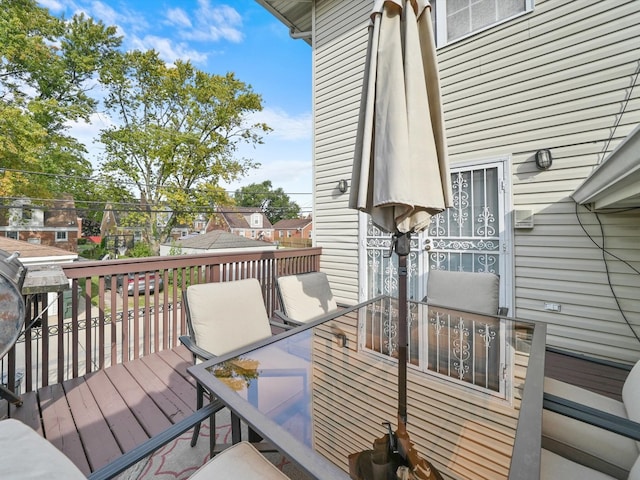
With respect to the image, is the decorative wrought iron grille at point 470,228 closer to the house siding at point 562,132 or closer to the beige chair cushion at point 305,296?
the house siding at point 562,132

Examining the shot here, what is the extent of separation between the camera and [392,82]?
150 centimetres

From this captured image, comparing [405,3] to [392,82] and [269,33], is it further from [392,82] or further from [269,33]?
[269,33]

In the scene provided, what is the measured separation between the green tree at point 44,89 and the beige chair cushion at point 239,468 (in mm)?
13981

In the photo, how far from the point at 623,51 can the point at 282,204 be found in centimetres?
4450

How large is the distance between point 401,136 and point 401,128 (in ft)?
0.15

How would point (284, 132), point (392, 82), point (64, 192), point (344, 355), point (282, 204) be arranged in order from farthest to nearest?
point (282, 204) → point (284, 132) → point (64, 192) → point (344, 355) → point (392, 82)

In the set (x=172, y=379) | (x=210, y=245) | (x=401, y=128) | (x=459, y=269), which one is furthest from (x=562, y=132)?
(x=210, y=245)

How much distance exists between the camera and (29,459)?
75 centimetres

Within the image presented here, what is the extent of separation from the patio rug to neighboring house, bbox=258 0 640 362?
9.73ft

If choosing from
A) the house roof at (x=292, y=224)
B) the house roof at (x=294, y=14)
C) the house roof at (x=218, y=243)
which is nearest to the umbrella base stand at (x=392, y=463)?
the house roof at (x=294, y=14)

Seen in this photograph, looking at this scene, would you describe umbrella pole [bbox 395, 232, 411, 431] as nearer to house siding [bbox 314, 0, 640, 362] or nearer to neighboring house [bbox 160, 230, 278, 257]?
house siding [bbox 314, 0, 640, 362]

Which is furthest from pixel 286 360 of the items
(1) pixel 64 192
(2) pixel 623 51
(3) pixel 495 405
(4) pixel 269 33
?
(1) pixel 64 192

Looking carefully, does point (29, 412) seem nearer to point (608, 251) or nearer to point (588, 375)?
point (588, 375)

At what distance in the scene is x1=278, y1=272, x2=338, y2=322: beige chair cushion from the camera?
2977 mm
